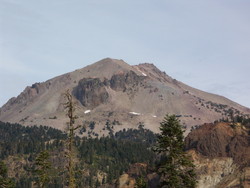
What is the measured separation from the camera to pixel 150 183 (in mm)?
159000

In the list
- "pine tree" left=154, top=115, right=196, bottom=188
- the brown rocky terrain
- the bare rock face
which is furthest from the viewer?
the bare rock face

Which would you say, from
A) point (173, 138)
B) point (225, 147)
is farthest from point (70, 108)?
point (225, 147)

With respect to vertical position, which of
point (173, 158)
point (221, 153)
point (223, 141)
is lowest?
point (221, 153)

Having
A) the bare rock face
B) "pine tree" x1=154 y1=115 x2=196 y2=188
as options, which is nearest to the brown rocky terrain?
the bare rock face

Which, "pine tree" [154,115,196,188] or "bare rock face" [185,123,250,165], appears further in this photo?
"bare rock face" [185,123,250,165]

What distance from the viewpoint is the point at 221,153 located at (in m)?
166

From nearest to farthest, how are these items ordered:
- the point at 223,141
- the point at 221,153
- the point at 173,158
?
the point at 173,158 → the point at 221,153 → the point at 223,141

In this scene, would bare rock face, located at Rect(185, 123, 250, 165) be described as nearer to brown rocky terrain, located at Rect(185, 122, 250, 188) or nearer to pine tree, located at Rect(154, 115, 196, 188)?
brown rocky terrain, located at Rect(185, 122, 250, 188)

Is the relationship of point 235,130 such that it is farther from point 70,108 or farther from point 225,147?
point 70,108

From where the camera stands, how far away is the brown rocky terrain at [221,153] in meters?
152

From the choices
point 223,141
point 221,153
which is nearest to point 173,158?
point 221,153

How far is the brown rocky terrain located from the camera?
152288 mm

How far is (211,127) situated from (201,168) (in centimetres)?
2487

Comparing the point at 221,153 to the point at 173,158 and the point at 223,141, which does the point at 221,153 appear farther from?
the point at 173,158
